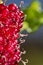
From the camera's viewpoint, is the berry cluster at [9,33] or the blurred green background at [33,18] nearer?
the berry cluster at [9,33]

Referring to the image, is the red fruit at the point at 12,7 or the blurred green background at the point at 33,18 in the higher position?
the blurred green background at the point at 33,18

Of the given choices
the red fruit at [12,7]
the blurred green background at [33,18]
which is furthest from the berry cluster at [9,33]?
the blurred green background at [33,18]

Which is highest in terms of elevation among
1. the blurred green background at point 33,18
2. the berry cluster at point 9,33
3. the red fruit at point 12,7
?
the blurred green background at point 33,18

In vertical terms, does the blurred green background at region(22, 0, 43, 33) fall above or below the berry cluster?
above

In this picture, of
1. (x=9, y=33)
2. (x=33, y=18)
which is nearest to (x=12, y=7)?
(x=9, y=33)

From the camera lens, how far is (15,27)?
1.41m

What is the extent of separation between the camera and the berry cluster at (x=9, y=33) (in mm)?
1375

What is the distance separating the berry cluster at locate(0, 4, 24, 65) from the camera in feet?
4.51

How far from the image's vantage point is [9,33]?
4.57ft

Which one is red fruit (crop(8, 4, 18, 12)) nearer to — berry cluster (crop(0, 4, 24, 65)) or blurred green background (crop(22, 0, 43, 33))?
berry cluster (crop(0, 4, 24, 65))

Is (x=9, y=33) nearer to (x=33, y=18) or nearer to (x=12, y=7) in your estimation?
(x=12, y=7)

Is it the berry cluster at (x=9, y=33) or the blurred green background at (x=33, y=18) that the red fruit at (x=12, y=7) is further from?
the blurred green background at (x=33, y=18)

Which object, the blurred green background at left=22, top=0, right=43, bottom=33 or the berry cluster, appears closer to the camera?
the berry cluster

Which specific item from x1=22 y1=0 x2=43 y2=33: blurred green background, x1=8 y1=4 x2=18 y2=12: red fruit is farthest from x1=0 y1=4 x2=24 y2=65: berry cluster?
x1=22 y1=0 x2=43 y2=33: blurred green background
